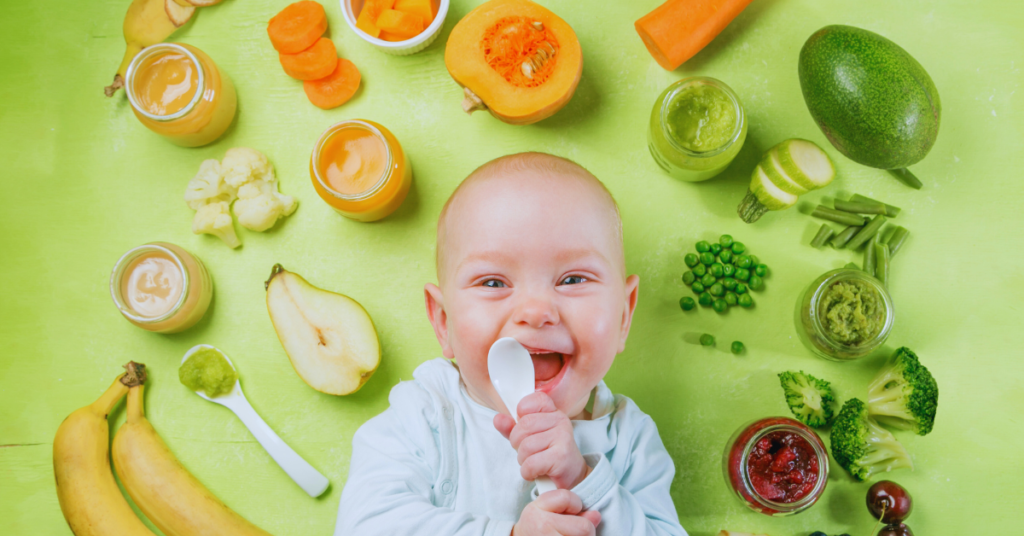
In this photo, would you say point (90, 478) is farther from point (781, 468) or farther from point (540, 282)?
point (781, 468)

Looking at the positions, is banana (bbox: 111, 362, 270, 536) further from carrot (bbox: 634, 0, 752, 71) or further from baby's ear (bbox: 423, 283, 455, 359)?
carrot (bbox: 634, 0, 752, 71)

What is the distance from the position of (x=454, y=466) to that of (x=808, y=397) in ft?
3.25

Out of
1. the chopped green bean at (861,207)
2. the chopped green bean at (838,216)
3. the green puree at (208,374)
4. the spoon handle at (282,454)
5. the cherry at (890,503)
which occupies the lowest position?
the spoon handle at (282,454)

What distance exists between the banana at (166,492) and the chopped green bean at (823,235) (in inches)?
71.0

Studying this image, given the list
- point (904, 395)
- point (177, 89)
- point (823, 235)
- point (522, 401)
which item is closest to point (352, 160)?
point (177, 89)

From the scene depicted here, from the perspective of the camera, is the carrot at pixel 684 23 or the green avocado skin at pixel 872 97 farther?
the carrot at pixel 684 23

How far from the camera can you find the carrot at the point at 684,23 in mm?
1805

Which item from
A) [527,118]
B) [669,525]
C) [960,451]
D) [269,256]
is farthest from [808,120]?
[269,256]

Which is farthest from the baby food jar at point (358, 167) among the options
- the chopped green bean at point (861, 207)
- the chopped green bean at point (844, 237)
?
the chopped green bean at point (861, 207)

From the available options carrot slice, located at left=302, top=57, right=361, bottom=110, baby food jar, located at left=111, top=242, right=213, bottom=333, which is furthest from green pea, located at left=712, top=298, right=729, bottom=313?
baby food jar, located at left=111, top=242, right=213, bottom=333

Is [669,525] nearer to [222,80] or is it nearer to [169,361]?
[169,361]

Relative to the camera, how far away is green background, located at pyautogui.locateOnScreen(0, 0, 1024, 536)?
6.01ft

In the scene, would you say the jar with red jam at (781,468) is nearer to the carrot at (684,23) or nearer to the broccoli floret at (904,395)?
the broccoli floret at (904,395)

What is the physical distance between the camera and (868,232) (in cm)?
183
